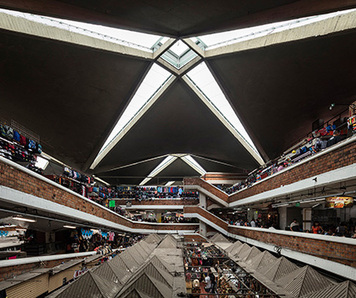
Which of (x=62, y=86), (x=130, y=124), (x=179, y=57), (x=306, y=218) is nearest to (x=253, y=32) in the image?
(x=179, y=57)

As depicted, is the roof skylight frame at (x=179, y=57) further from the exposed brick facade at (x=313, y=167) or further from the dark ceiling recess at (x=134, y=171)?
the dark ceiling recess at (x=134, y=171)

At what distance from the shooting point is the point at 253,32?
11.0 meters

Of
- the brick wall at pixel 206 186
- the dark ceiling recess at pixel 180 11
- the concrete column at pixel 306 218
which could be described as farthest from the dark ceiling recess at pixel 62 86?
the concrete column at pixel 306 218

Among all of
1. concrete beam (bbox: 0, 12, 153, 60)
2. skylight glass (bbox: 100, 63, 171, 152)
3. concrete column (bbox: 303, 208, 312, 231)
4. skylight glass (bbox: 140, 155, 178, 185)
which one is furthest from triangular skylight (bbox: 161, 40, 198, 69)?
skylight glass (bbox: 140, 155, 178, 185)

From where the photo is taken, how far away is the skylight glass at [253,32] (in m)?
9.34

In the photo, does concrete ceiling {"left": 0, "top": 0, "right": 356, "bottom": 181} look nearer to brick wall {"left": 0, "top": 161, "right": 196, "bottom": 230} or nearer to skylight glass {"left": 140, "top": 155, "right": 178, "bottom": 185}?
brick wall {"left": 0, "top": 161, "right": 196, "bottom": 230}

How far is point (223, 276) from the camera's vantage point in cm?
984

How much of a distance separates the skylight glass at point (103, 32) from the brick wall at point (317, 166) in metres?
7.72

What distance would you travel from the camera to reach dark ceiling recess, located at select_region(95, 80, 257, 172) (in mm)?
16453

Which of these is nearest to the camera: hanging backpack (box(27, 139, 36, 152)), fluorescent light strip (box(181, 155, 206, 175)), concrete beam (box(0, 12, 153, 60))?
concrete beam (box(0, 12, 153, 60))

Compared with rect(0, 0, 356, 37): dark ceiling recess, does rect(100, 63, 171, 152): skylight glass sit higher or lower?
higher

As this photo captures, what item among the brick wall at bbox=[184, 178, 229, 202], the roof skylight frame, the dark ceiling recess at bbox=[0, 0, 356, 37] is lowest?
the brick wall at bbox=[184, 178, 229, 202]

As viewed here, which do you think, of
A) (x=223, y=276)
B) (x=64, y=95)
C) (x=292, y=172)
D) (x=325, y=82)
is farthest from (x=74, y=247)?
(x=325, y=82)

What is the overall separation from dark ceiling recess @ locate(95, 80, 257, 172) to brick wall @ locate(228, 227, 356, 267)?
791cm
